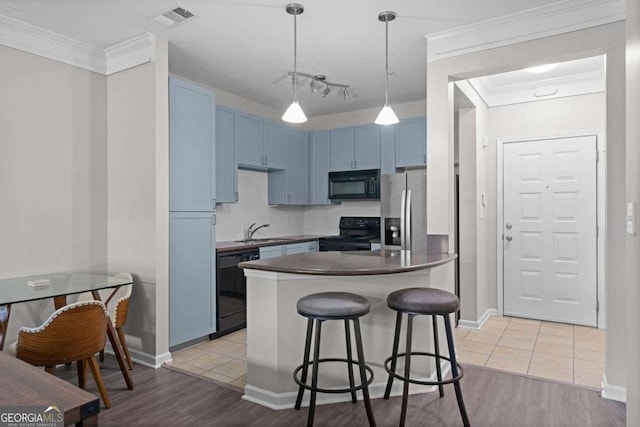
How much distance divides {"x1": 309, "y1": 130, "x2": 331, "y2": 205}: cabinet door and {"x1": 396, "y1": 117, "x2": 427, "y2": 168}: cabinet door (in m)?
1.00

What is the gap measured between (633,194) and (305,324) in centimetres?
182

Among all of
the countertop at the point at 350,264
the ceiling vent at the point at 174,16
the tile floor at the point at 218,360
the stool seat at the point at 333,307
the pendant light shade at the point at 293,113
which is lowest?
the tile floor at the point at 218,360

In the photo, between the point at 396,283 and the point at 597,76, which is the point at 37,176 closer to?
the point at 396,283

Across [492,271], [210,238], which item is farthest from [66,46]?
[492,271]

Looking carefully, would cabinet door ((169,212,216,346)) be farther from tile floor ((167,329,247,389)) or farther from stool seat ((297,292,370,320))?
stool seat ((297,292,370,320))

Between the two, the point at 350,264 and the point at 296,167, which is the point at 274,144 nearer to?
the point at 296,167

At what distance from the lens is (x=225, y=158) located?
420 centimetres

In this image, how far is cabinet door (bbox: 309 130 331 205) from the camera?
541cm

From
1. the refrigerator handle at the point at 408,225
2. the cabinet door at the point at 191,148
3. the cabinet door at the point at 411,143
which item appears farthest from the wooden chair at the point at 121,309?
the cabinet door at the point at 411,143

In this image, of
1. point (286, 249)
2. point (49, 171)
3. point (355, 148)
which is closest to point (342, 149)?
point (355, 148)

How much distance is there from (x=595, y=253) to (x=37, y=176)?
526cm

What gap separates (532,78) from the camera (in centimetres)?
412

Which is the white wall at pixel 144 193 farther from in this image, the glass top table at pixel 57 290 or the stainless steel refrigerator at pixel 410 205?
the stainless steel refrigerator at pixel 410 205

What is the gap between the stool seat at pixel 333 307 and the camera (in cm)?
210
